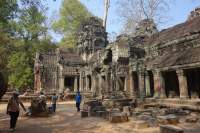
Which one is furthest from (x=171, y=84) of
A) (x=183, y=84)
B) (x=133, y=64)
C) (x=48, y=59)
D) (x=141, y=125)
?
(x=48, y=59)

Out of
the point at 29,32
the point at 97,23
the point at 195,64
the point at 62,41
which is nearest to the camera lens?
the point at 195,64

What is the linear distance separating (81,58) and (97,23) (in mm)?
5368

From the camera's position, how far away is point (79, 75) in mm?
34000

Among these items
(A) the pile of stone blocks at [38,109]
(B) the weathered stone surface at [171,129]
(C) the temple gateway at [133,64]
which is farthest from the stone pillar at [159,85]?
(B) the weathered stone surface at [171,129]

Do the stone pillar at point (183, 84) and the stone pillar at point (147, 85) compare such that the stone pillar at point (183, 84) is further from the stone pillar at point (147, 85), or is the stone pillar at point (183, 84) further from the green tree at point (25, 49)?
the green tree at point (25, 49)

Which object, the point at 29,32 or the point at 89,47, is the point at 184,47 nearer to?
the point at 89,47

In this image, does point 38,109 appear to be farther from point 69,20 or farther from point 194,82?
point 69,20

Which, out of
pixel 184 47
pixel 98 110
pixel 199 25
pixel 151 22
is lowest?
pixel 98 110

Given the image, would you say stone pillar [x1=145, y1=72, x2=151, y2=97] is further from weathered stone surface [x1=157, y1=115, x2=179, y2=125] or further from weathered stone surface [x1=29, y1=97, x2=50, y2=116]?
weathered stone surface [x1=157, y1=115, x2=179, y2=125]

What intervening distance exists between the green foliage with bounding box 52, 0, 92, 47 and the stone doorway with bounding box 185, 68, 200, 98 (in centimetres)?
3092

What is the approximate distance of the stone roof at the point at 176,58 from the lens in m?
14.5

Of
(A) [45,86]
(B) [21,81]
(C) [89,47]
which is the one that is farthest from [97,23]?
(B) [21,81]

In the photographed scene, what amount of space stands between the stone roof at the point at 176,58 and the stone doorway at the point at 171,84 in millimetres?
1184

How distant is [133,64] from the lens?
20188 mm
